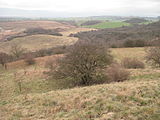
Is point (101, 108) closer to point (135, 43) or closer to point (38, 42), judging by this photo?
point (135, 43)

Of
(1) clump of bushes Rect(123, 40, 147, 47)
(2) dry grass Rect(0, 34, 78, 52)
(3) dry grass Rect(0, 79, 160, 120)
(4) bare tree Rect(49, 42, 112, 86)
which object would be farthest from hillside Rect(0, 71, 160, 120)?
(2) dry grass Rect(0, 34, 78, 52)

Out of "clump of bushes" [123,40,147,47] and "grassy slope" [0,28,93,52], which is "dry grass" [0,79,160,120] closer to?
"clump of bushes" [123,40,147,47]

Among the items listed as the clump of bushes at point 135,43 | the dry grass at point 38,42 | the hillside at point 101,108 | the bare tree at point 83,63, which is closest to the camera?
the hillside at point 101,108

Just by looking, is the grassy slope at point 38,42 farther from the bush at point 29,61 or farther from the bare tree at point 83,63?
the bare tree at point 83,63

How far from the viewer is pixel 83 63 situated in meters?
21.0

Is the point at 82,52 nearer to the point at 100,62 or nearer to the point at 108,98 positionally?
the point at 100,62

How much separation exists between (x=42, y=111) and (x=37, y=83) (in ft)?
49.8

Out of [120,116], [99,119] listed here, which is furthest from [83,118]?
[120,116]

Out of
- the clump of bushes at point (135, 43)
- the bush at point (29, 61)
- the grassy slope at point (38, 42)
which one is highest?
the clump of bushes at point (135, 43)

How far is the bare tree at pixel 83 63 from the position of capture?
68.2 ft

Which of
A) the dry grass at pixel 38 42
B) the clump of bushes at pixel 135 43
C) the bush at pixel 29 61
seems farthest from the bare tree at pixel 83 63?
the dry grass at pixel 38 42

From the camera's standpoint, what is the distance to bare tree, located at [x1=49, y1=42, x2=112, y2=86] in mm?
20781

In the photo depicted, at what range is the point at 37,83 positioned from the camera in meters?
25.7

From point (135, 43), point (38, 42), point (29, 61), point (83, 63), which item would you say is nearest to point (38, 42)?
point (38, 42)
